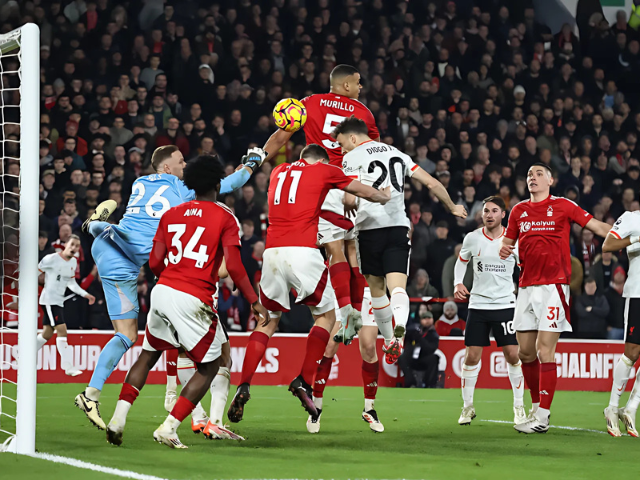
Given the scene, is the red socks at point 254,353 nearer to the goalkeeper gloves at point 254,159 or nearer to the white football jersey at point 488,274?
the goalkeeper gloves at point 254,159

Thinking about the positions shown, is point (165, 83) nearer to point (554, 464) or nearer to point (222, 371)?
point (222, 371)

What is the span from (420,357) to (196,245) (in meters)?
8.94

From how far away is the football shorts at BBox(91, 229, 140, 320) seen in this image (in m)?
7.94

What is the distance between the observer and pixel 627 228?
8.42 m

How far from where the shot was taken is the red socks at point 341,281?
820cm

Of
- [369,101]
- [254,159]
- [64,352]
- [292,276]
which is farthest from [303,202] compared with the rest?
[369,101]

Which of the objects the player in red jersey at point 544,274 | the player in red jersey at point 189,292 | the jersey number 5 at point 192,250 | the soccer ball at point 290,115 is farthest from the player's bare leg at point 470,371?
the jersey number 5 at point 192,250

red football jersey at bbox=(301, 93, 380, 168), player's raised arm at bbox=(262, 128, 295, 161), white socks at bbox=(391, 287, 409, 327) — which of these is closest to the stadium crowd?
red football jersey at bbox=(301, 93, 380, 168)

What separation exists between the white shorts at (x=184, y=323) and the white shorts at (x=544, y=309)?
3586 mm

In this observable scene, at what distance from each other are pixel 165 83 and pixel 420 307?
289 inches

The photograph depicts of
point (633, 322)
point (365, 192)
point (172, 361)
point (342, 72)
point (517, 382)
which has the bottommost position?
point (517, 382)

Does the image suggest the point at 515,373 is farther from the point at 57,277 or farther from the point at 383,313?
the point at 57,277

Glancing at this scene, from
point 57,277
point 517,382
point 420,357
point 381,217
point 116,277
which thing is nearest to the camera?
point 116,277

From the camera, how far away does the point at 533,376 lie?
29.7 ft
